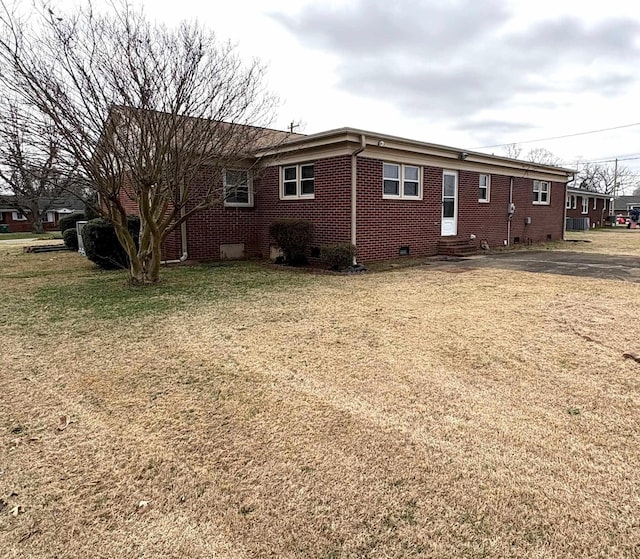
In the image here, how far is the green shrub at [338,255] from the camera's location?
1053cm

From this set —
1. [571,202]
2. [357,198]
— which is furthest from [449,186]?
[571,202]

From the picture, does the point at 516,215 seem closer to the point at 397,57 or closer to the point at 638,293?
the point at 397,57

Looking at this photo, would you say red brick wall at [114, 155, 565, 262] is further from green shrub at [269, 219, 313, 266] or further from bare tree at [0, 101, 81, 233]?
bare tree at [0, 101, 81, 233]

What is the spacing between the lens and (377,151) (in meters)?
11.5

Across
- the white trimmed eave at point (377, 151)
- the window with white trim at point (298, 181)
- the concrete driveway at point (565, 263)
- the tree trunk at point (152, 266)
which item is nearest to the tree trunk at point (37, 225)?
the window with white trim at point (298, 181)

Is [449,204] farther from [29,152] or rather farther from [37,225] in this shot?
[37,225]

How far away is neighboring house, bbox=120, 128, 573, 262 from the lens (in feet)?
36.9

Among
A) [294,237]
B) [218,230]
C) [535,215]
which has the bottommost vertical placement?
[294,237]

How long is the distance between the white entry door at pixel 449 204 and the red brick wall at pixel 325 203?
4.30 m

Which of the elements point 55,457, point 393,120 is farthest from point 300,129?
point 393,120

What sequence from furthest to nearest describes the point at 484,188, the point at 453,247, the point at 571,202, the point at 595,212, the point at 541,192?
the point at 595,212 < the point at 571,202 < the point at 541,192 < the point at 484,188 < the point at 453,247

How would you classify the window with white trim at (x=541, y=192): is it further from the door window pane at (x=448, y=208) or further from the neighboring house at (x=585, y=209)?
the neighboring house at (x=585, y=209)

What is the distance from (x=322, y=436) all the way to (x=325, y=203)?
30.6 feet

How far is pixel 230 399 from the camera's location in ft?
11.5
